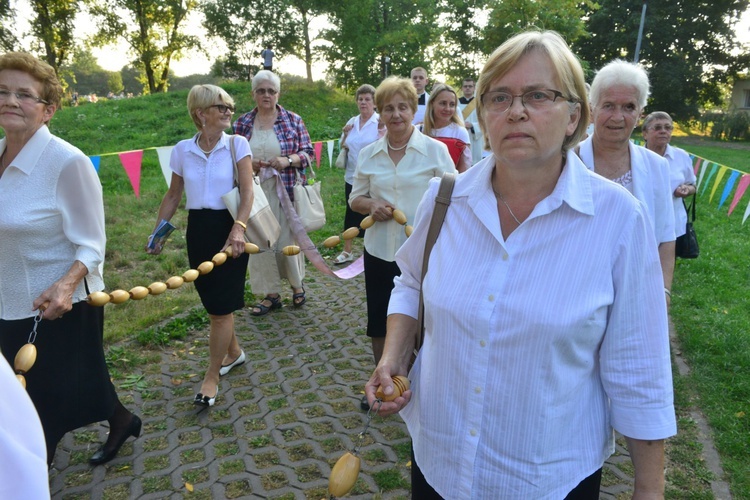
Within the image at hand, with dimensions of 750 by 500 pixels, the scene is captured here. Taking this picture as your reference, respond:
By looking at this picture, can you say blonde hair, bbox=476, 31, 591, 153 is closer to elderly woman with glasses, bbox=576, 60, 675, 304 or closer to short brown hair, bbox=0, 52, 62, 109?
elderly woman with glasses, bbox=576, 60, 675, 304

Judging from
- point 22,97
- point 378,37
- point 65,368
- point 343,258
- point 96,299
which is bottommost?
point 343,258

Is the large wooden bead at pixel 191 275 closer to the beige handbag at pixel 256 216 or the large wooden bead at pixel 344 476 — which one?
the beige handbag at pixel 256 216

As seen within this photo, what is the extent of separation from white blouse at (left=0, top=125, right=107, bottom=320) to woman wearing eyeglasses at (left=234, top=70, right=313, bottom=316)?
268 centimetres

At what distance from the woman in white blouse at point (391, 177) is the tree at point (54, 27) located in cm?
3097

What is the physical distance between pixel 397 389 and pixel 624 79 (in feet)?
7.75

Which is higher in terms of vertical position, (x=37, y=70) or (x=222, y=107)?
(x=37, y=70)

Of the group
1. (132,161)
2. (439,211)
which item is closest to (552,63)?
(439,211)

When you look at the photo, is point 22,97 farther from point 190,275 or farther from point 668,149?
point 668,149

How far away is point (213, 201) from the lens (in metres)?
4.06

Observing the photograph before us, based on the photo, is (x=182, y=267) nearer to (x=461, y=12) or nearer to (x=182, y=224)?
(x=182, y=224)

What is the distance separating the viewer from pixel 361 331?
18.4 feet

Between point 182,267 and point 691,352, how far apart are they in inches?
244

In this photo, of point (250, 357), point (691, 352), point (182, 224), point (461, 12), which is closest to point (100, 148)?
point (182, 224)

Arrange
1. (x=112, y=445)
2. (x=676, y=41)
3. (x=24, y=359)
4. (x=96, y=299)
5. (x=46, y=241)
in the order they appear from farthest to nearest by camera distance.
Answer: (x=676, y=41), (x=112, y=445), (x=96, y=299), (x=46, y=241), (x=24, y=359)
